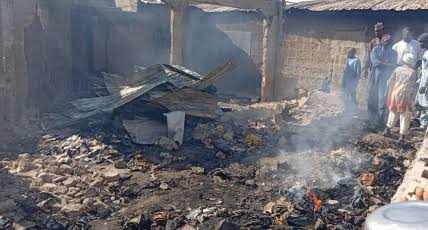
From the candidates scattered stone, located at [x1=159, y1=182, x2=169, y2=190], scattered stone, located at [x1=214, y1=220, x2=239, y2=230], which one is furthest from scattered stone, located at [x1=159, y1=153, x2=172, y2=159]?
scattered stone, located at [x1=214, y1=220, x2=239, y2=230]

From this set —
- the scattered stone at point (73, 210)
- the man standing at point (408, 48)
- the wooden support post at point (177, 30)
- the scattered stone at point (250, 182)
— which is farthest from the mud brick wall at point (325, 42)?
the scattered stone at point (73, 210)

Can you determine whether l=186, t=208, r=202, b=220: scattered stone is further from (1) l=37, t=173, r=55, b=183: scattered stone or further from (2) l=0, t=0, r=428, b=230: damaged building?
(1) l=37, t=173, r=55, b=183: scattered stone

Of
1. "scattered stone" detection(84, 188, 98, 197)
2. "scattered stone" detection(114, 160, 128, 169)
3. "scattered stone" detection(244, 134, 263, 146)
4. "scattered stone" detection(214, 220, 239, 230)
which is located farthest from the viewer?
"scattered stone" detection(244, 134, 263, 146)

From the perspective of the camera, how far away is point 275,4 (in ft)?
44.7

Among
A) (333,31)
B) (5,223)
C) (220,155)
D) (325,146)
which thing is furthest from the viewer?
(333,31)

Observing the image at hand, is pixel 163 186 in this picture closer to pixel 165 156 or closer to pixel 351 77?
pixel 165 156

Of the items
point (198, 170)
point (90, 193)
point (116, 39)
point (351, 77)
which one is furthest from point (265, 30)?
point (90, 193)

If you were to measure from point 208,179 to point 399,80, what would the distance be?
425 cm

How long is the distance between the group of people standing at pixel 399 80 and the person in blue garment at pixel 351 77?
26 mm

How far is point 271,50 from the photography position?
1420 cm

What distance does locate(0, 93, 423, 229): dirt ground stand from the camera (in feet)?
17.4

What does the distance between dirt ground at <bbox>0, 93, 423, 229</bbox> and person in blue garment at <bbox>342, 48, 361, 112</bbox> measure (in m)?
1.82

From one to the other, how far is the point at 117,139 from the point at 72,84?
6558 mm

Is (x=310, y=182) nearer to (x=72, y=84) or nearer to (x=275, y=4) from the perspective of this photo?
(x=275, y=4)
